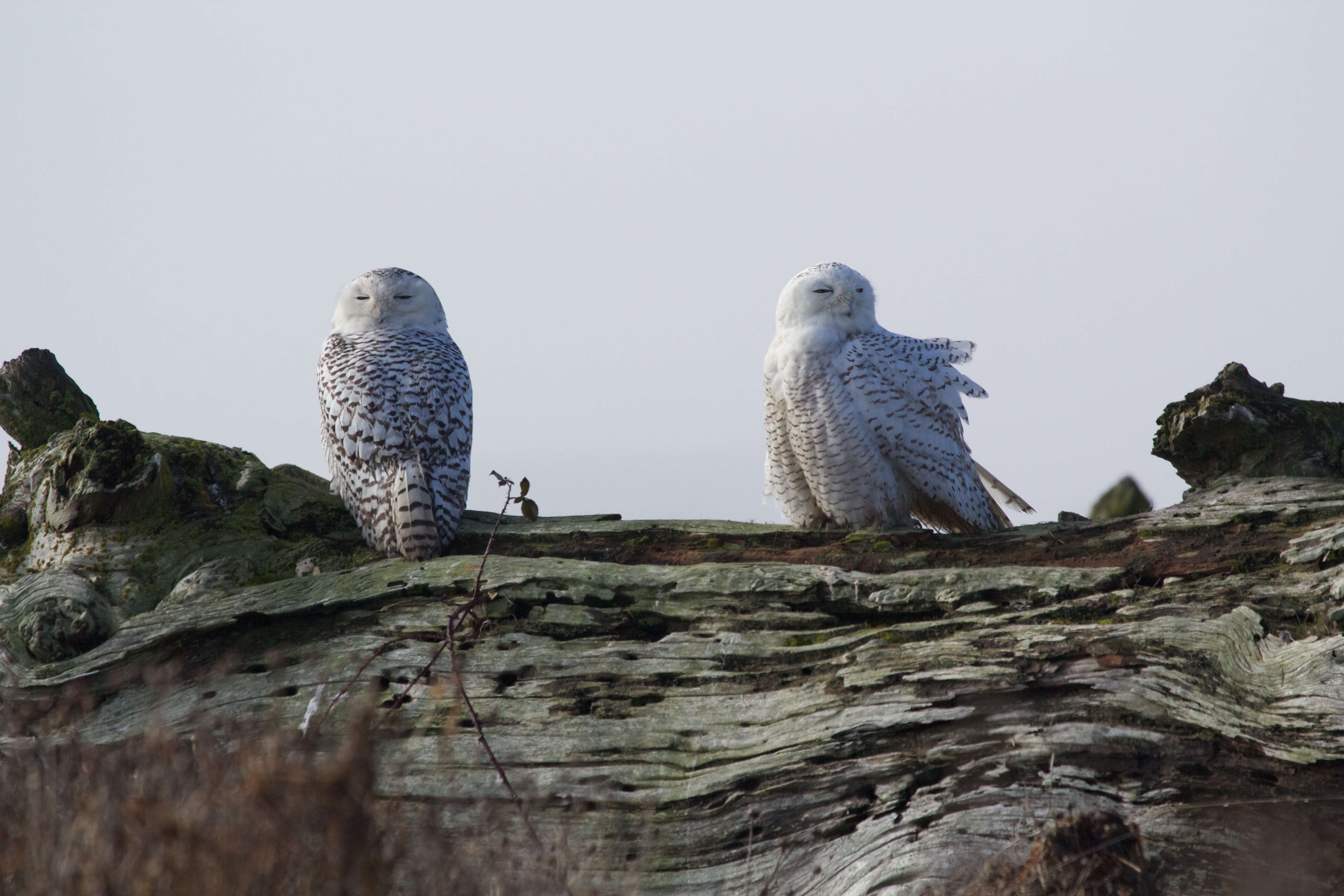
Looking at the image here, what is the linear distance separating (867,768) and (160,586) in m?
4.04

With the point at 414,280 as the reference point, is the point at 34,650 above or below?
below


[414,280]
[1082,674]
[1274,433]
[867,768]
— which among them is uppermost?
[414,280]

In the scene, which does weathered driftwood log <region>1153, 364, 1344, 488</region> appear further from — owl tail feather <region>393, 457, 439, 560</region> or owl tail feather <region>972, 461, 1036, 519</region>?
owl tail feather <region>393, 457, 439, 560</region>

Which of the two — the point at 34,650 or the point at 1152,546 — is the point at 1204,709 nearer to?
the point at 1152,546

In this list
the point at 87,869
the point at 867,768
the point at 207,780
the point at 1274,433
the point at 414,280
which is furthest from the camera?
the point at 414,280

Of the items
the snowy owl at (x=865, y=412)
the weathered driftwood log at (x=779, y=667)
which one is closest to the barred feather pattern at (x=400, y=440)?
the weathered driftwood log at (x=779, y=667)

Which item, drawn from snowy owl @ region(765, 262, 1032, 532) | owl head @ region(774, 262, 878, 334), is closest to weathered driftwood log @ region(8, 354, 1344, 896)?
snowy owl @ region(765, 262, 1032, 532)

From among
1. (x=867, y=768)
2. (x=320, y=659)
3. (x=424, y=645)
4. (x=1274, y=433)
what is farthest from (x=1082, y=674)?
(x=320, y=659)

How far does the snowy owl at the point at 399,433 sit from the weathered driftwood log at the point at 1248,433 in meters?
4.07

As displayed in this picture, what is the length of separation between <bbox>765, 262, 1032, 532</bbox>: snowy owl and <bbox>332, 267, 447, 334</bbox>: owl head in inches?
94.5

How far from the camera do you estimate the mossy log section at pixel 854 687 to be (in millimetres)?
4125

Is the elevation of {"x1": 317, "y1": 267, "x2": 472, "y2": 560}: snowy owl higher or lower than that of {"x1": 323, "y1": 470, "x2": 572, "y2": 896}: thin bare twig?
higher

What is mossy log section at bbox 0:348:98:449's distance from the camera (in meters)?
7.19

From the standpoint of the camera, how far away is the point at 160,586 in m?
6.17
